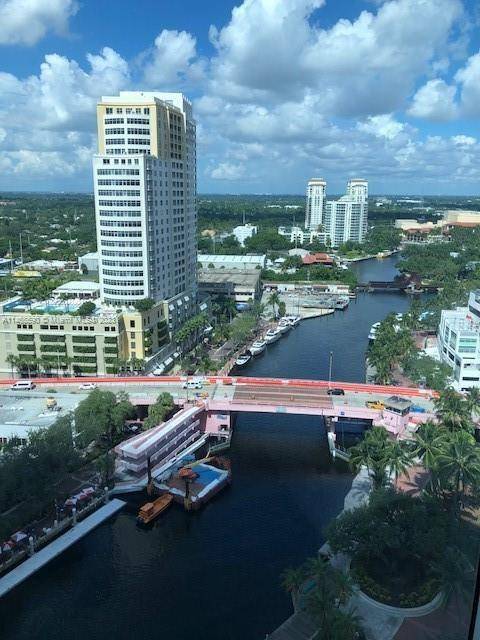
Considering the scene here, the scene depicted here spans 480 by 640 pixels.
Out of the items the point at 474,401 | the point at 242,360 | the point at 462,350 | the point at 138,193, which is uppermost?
the point at 138,193

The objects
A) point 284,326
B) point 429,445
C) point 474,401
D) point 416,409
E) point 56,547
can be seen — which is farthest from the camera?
point 284,326

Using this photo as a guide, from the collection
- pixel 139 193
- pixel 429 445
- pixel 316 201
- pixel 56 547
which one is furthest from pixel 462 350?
pixel 316 201

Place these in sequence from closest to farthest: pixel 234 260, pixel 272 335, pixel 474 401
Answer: pixel 474 401
pixel 272 335
pixel 234 260

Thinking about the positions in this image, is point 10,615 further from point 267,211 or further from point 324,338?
point 267,211

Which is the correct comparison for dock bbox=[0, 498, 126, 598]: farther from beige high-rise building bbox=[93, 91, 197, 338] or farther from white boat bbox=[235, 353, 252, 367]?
white boat bbox=[235, 353, 252, 367]

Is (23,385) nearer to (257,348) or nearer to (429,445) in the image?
(257,348)

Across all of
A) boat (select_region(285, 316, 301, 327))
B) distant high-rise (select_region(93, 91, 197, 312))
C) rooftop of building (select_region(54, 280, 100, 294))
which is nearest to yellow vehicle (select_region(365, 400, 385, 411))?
distant high-rise (select_region(93, 91, 197, 312))

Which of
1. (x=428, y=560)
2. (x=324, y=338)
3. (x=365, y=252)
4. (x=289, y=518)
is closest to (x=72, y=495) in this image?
(x=289, y=518)
